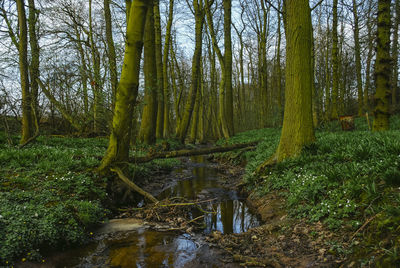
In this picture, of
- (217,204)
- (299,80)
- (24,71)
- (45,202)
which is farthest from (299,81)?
(24,71)

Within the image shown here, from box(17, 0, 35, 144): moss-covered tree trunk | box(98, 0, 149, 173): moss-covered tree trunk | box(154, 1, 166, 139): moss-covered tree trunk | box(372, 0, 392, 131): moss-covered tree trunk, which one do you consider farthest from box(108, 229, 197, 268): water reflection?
box(154, 1, 166, 139): moss-covered tree trunk

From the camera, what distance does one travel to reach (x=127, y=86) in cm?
569

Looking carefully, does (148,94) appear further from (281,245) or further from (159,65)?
(281,245)

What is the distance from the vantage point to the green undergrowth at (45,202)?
3035 millimetres

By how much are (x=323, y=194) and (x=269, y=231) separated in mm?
1134

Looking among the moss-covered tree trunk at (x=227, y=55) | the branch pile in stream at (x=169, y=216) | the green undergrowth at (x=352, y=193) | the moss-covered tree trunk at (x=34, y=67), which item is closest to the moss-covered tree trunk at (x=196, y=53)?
the moss-covered tree trunk at (x=227, y=55)

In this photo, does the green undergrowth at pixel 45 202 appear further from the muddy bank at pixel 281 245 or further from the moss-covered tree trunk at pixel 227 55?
the moss-covered tree trunk at pixel 227 55

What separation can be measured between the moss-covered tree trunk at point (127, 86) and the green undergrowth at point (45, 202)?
2.47 ft

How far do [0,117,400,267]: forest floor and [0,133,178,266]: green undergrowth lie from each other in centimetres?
1

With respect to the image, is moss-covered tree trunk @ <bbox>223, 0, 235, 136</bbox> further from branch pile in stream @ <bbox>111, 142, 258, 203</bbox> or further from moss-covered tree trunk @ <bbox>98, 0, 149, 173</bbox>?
moss-covered tree trunk @ <bbox>98, 0, 149, 173</bbox>

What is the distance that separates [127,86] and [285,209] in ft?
14.6

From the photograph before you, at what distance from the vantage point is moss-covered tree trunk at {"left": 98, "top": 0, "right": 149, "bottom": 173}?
562cm

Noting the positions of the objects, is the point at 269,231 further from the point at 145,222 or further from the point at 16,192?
the point at 16,192

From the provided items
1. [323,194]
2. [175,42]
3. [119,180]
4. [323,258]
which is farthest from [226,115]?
[323,258]
